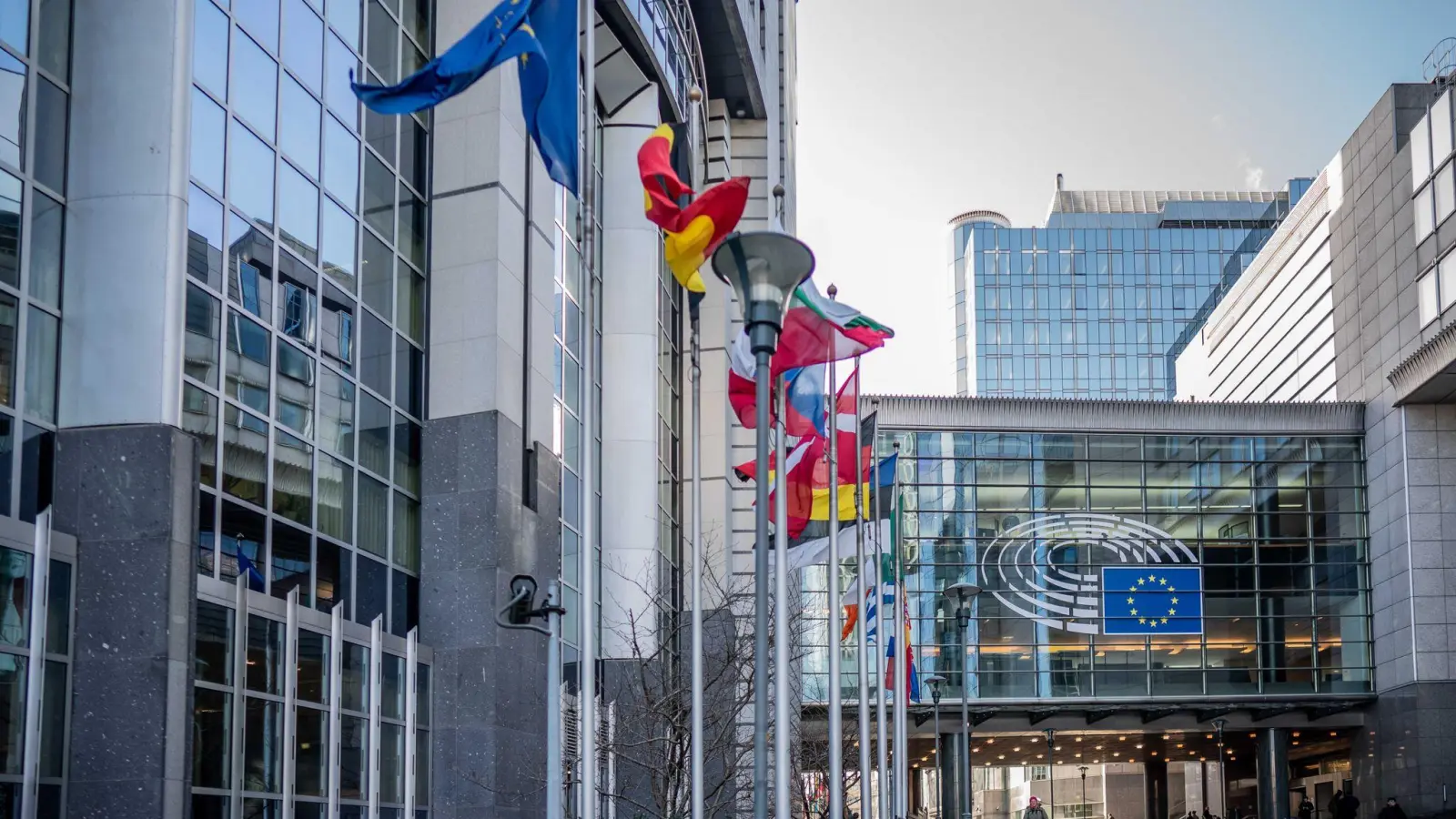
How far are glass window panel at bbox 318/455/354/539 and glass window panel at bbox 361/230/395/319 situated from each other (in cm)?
286

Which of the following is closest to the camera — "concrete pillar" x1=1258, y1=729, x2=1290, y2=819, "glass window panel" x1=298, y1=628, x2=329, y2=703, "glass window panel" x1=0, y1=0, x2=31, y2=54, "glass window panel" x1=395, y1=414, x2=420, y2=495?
"glass window panel" x1=0, y1=0, x2=31, y2=54

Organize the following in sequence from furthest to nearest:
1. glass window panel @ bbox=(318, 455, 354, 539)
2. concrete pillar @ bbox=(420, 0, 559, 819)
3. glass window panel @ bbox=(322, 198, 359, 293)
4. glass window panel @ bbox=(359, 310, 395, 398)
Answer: concrete pillar @ bbox=(420, 0, 559, 819), glass window panel @ bbox=(359, 310, 395, 398), glass window panel @ bbox=(322, 198, 359, 293), glass window panel @ bbox=(318, 455, 354, 539)

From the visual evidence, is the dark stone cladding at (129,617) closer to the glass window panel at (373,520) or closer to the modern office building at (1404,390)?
the glass window panel at (373,520)

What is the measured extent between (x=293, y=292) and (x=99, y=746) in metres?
7.31

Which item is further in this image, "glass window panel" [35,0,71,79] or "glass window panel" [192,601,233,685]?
"glass window panel" [192,601,233,685]

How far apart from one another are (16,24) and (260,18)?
4601 mm

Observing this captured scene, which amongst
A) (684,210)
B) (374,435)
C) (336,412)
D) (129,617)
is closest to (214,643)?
(129,617)

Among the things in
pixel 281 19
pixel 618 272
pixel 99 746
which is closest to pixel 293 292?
pixel 281 19

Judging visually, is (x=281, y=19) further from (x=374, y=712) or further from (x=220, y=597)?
(x=374, y=712)

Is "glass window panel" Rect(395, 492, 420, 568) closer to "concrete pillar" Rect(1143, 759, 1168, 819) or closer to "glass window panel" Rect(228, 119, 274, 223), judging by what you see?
"glass window panel" Rect(228, 119, 274, 223)

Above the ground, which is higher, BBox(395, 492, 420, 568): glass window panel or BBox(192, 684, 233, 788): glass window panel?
BBox(395, 492, 420, 568): glass window panel

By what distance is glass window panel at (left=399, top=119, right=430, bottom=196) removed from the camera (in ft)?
88.5

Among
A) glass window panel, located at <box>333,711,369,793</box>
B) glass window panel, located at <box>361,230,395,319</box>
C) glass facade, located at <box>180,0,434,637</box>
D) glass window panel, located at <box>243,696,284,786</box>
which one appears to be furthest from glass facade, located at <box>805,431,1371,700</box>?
glass window panel, located at <box>243,696,284,786</box>

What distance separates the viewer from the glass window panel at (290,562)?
21.7m
